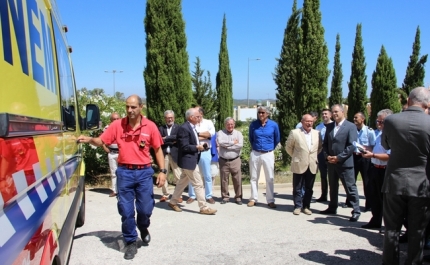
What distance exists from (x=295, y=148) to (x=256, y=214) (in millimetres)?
1382

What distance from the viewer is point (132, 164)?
462 cm

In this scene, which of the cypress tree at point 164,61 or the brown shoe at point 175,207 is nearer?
the brown shoe at point 175,207

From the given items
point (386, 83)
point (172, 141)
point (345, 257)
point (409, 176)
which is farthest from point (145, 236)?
point (386, 83)

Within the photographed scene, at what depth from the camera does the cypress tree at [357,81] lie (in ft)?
79.3

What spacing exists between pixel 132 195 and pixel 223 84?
23361 millimetres

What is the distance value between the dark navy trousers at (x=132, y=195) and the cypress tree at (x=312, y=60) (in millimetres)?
7762

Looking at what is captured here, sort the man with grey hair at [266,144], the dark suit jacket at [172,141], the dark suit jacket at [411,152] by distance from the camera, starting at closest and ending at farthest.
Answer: the dark suit jacket at [411,152], the man with grey hair at [266,144], the dark suit jacket at [172,141]

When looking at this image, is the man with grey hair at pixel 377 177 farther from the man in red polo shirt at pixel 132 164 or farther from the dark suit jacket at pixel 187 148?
the man in red polo shirt at pixel 132 164

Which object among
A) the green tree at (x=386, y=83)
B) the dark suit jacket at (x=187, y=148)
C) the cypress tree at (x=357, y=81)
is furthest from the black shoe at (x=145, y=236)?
the cypress tree at (x=357, y=81)

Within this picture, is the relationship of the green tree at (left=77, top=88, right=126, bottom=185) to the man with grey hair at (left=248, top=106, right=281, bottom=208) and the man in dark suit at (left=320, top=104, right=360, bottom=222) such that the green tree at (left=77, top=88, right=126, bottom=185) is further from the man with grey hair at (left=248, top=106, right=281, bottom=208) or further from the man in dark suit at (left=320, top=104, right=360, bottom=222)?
the man in dark suit at (left=320, top=104, right=360, bottom=222)

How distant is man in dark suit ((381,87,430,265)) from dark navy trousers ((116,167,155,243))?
275cm

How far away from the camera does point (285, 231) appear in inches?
223

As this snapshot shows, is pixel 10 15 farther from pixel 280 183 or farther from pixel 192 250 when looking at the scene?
pixel 280 183

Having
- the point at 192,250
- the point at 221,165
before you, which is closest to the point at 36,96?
the point at 192,250
